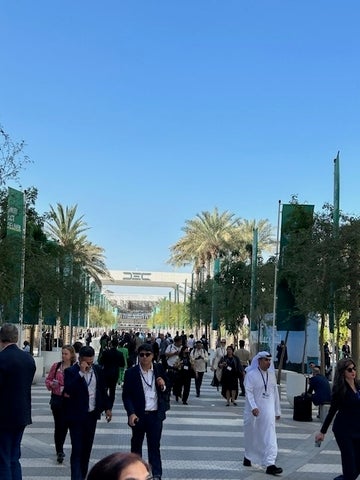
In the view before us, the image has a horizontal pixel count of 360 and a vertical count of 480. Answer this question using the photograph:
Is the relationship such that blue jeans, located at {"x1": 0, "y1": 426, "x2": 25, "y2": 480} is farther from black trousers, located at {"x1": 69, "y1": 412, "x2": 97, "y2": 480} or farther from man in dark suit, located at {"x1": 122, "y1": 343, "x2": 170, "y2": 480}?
man in dark suit, located at {"x1": 122, "y1": 343, "x2": 170, "y2": 480}

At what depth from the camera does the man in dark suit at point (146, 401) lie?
8.55m

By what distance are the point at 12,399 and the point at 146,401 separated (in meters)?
1.65

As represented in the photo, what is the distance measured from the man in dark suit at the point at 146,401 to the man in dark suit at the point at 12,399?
4.39ft

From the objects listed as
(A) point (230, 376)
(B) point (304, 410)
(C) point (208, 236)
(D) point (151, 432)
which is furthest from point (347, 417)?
(C) point (208, 236)

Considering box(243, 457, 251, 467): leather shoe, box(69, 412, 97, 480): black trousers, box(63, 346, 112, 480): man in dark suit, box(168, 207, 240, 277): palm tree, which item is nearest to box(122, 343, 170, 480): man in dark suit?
box(63, 346, 112, 480): man in dark suit

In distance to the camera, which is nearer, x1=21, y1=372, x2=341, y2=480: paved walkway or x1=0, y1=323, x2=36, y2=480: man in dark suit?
x1=0, y1=323, x2=36, y2=480: man in dark suit

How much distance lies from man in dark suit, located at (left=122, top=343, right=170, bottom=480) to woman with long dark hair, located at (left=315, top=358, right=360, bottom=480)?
1.79 metres

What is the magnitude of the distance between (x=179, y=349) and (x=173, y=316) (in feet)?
302

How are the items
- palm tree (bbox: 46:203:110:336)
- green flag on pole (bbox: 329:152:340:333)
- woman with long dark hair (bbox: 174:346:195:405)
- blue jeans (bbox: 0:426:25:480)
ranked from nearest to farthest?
blue jeans (bbox: 0:426:25:480)
green flag on pole (bbox: 329:152:340:333)
woman with long dark hair (bbox: 174:346:195:405)
palm tree (bbox: 46:203:110:336)

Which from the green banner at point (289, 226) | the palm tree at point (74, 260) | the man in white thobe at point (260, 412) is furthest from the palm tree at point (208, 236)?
the man in white thobe at point (260, 412)

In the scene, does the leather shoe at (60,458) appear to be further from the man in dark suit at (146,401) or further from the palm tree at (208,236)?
the palm tree at (208,236)

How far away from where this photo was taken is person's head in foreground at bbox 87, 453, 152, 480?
2152 mm

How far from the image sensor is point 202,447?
41.1ft

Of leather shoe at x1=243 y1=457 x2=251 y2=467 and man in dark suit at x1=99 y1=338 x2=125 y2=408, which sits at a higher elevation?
man in dark suit at x1=99 y1=338 x2=125 y2=408
